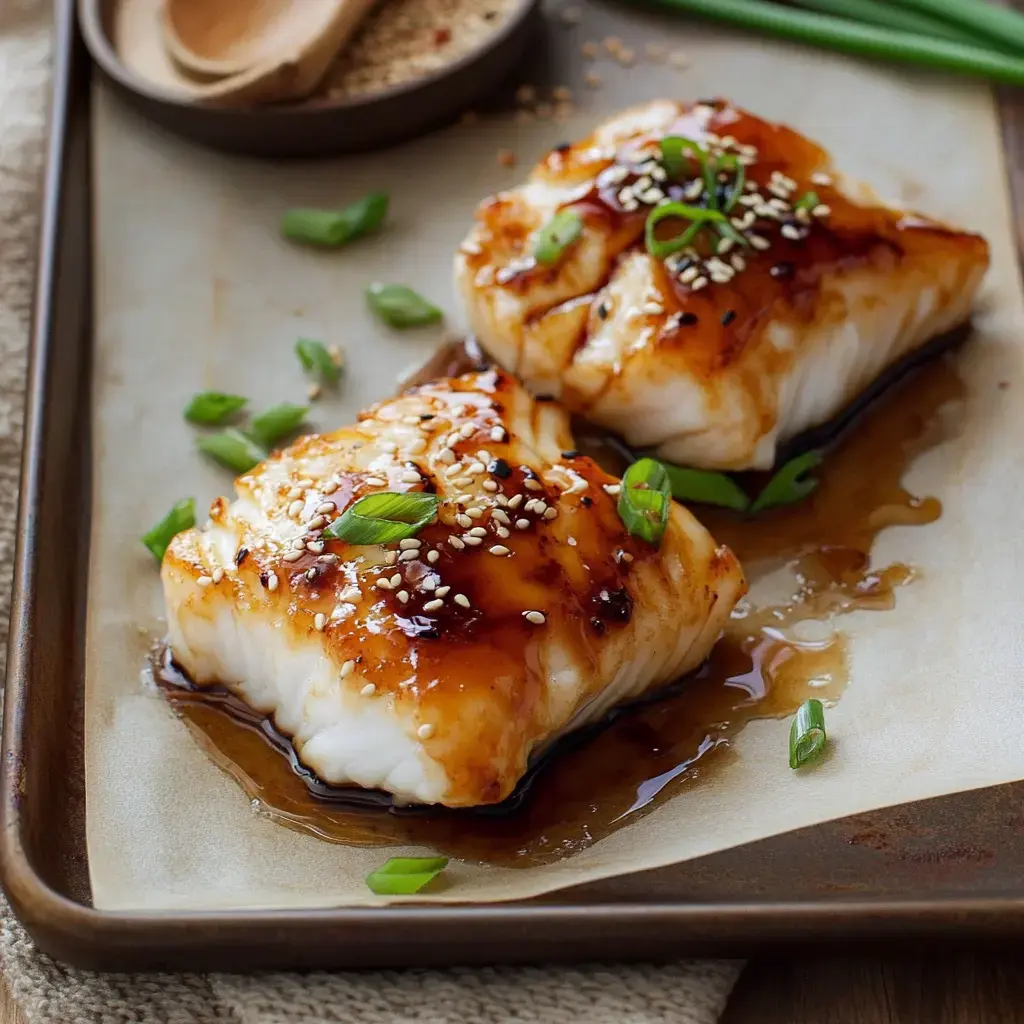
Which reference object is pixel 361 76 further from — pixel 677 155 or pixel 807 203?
pixel 807 203

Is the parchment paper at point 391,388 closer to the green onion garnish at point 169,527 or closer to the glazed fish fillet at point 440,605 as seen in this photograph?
the green onion garnish at point 169,527

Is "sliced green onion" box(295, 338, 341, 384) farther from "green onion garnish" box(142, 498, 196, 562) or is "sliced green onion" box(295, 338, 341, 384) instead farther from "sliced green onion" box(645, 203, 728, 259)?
"sliced green onion" box(645, 203, 728, 259)

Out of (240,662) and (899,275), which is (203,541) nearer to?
(240,662)

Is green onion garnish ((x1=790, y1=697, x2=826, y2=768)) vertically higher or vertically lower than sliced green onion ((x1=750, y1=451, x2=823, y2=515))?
lower

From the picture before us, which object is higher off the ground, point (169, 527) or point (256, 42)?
point (256, 42)

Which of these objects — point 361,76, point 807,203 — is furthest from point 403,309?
point 807,203

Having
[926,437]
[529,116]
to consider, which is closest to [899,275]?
[926,437]

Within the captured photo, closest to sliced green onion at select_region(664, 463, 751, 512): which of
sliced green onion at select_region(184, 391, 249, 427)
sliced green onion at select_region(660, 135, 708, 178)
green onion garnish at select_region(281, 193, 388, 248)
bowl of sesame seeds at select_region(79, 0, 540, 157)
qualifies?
sliced green onion at select_region(660, 135, 708, 178)
